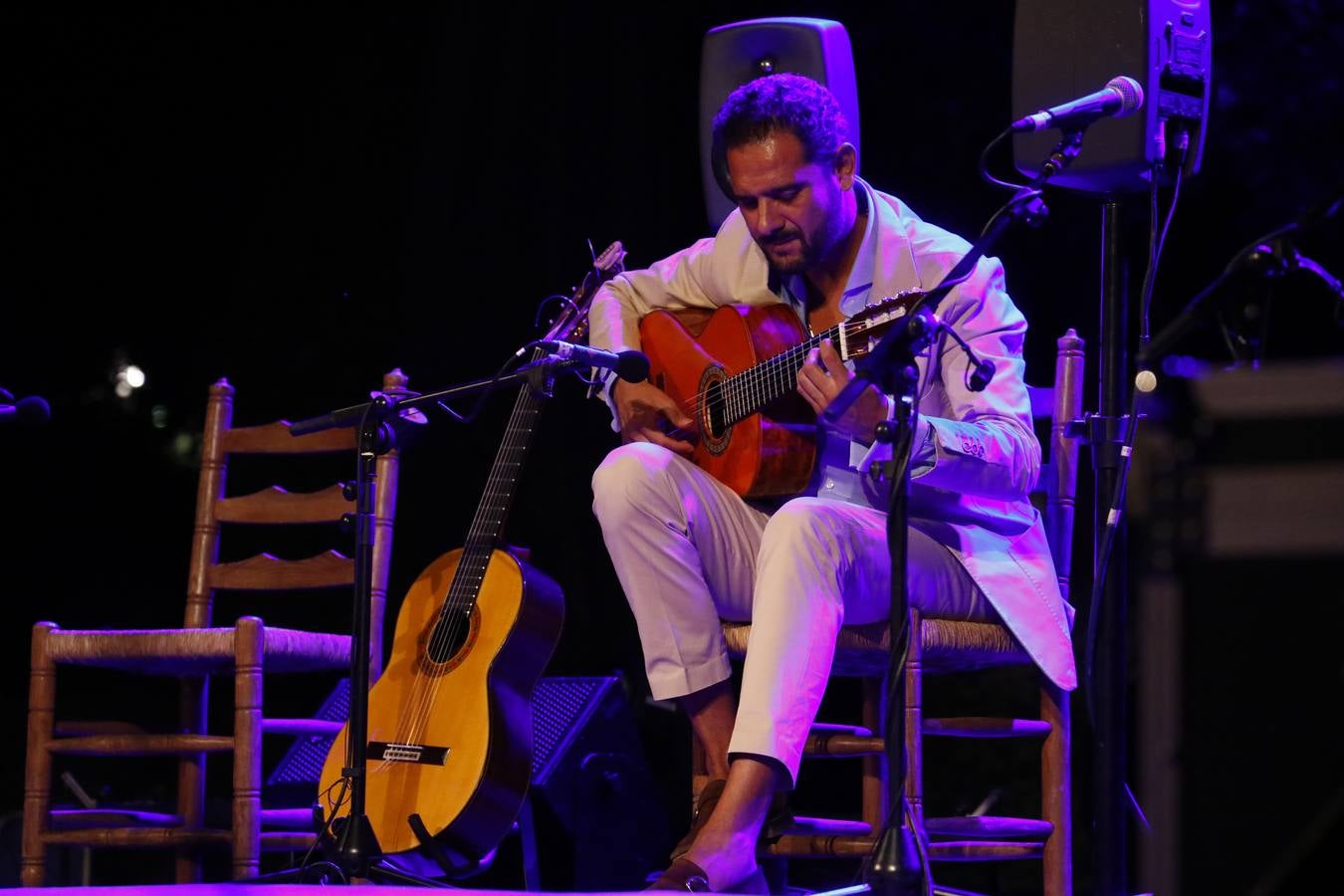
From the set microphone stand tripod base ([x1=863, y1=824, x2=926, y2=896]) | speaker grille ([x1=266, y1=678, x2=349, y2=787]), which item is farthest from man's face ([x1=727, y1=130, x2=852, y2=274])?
speaker grille ([x1=266, y1=678, x2=349, y2=787])

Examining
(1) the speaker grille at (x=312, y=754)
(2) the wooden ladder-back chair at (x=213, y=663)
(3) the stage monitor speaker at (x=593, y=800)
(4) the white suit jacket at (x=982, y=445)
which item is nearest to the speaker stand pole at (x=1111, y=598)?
(4) the white suit jacket at (x=982, y=445)

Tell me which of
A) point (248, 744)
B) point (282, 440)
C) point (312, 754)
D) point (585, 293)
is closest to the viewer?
point (248, 744)

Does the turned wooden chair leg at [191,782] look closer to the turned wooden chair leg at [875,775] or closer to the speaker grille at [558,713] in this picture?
the speaker grille at [558,713]

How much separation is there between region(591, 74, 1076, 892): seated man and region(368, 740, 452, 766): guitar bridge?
1.38 ft

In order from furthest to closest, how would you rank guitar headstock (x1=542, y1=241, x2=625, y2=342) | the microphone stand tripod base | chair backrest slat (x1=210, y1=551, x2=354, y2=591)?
1. chair backrest slat (x1=210, y1=551, x2=354, y2=591)
2. guitar headstock (x1=542, y1=241, x2=625, y2=342)
3. the microphone stand tripod base

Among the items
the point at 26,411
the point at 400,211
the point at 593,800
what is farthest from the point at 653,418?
the point at 400,211

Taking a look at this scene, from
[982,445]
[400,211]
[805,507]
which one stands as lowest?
[805,507]

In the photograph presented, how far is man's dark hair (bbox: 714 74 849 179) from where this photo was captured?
2.66m

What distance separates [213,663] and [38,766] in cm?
38

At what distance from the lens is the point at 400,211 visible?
4266 mm

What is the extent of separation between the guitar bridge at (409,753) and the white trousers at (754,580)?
41cm

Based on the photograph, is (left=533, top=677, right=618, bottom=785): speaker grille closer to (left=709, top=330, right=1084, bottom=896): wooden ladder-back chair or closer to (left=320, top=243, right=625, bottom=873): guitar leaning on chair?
(left=320, top=243, right=625, bottom=873): guitar leaning on chair

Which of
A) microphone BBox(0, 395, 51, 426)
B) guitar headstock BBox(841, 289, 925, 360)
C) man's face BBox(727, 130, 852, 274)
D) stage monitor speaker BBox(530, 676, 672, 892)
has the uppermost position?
man's face BBox(727, 130, 852, 274)

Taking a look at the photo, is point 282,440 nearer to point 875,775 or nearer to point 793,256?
point 793,256
